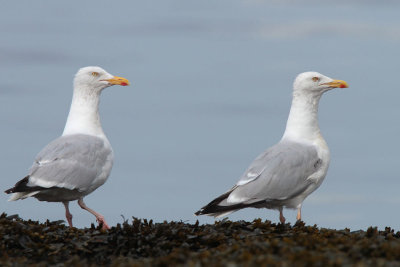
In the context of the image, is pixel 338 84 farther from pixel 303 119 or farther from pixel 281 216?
pixel 281 216

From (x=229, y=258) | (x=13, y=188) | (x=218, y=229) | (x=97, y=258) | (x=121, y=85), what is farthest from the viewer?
(x=121, y=85)

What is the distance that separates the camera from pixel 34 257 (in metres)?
12.7

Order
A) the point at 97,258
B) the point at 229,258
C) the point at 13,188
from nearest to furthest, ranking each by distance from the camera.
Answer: the point at 229,258
the point at 97,258
the point at 13,188

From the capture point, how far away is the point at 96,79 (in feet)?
58.2

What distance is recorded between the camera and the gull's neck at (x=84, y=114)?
17.3 meters

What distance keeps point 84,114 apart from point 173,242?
5724 millimetres

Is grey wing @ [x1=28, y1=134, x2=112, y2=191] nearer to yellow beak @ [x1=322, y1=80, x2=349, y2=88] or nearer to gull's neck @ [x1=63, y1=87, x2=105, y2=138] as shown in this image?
gull's neck @ [x1=63, y1=87, x2=105, y2=138]

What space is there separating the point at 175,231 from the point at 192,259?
9.04 feet

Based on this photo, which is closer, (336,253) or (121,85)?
(336,253)

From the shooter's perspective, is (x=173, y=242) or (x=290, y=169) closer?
(x=173, y=242)

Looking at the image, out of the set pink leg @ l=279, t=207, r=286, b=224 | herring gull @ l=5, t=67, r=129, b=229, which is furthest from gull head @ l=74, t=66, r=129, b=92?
pink leg @ l=279, t=207, r=286, b=224

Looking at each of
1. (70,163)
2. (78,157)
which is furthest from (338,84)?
(70,163)

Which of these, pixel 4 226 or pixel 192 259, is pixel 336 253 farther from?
pixel 4 226

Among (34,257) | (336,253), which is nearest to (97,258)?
(34,257)
